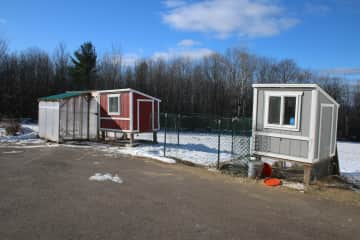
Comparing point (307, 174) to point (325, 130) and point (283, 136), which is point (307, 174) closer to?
point (283, 136)

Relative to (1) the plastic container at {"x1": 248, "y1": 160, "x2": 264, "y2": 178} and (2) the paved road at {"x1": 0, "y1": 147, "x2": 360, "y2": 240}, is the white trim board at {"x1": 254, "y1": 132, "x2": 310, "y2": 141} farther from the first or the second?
(2) the paved road at {"x1": 0, "y1": 147, "x2": 360, "y2": 240}

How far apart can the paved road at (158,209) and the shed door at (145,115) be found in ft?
19.3

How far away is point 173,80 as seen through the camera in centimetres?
3078

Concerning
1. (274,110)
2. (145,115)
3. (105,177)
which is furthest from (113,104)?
(274,110)

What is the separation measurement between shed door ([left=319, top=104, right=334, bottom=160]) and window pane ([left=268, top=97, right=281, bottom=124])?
1093 mm

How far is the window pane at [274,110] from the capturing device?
Result: 23.7ft

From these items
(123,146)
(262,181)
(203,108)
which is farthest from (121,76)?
(262,181)

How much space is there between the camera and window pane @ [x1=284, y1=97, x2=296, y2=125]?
6941 mm

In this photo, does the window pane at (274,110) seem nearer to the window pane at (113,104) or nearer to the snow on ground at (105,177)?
the snow on ground at (105,177)

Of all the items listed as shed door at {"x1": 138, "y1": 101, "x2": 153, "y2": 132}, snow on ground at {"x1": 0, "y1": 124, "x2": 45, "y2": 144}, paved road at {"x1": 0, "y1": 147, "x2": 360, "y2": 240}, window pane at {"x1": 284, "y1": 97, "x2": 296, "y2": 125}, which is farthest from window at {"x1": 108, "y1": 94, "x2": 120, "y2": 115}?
window pane at {"x1": 284, "y1": 97, "x2": 296, "y2": 125}

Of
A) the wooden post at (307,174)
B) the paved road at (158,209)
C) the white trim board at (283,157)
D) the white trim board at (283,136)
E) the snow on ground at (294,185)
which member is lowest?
the snow on ground at (294,185)

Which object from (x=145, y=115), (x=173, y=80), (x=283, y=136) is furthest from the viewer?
(x=173, y=80)

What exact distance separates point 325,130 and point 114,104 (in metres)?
9.52

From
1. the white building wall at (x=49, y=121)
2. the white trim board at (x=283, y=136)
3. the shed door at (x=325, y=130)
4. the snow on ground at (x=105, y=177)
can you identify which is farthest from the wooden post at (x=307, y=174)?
the white building wall at (x=49, y=121)
